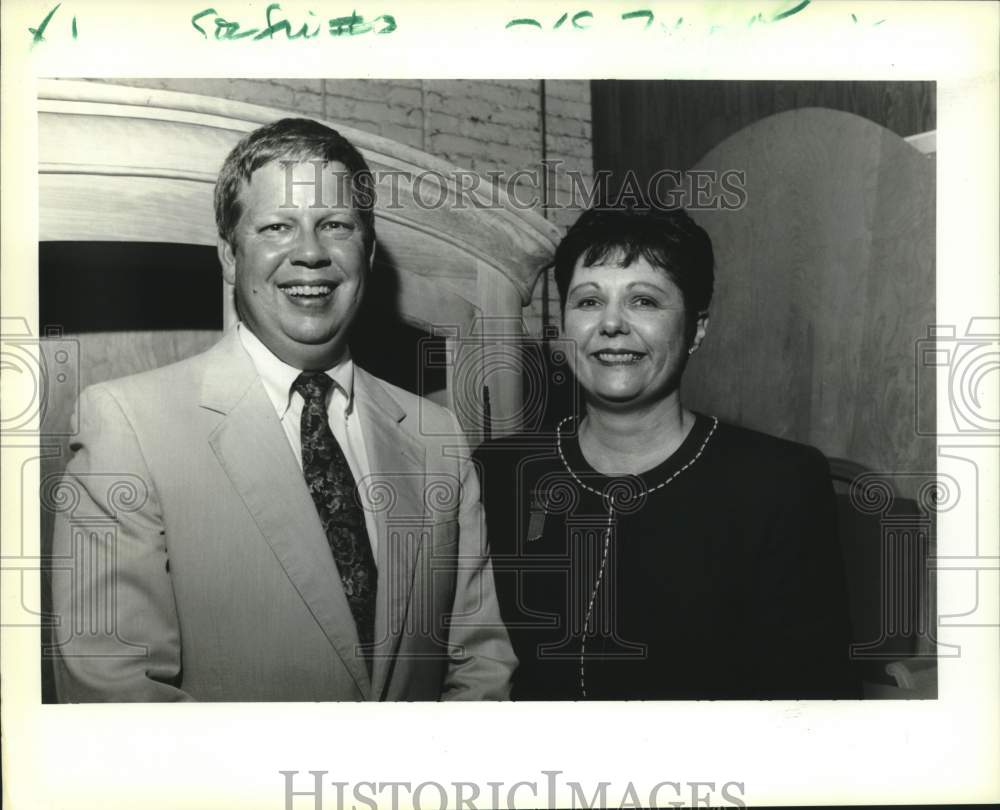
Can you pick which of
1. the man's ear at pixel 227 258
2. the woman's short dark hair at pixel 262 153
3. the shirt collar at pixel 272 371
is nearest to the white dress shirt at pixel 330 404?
the shirt collar at pixel 272 371

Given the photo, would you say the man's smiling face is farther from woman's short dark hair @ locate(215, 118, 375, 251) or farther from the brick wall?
the brick wall

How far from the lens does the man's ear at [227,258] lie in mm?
2371

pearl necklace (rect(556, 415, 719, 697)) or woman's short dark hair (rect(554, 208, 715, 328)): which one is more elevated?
woman's short dark hair (rect(554, 208, 715, 328))

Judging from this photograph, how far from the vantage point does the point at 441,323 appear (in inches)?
95.7

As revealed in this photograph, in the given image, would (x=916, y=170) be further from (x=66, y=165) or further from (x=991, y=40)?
(x=66, y=165)

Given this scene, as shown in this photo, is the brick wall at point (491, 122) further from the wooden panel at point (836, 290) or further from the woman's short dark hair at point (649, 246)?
the wooden panel at point (836, 290)

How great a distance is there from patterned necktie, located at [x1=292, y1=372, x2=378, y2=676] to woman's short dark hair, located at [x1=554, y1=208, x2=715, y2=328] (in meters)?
0.57

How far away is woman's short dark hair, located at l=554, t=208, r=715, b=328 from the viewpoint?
7.84ft

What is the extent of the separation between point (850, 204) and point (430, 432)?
1013mm

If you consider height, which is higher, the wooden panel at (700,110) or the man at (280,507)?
the wooden panel at (700,110)

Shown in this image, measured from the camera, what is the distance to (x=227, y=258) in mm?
2375

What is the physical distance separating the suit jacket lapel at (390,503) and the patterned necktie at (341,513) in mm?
22

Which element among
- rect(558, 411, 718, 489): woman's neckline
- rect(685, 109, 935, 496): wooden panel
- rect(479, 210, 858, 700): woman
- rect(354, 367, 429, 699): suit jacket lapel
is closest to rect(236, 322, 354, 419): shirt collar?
rect(354, 367, 429, 699): suit jacket lapel

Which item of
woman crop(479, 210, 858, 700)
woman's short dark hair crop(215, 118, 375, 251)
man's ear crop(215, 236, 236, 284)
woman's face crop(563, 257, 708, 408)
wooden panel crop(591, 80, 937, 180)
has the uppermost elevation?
wooden panel crop(591, 80, 937, 180)
